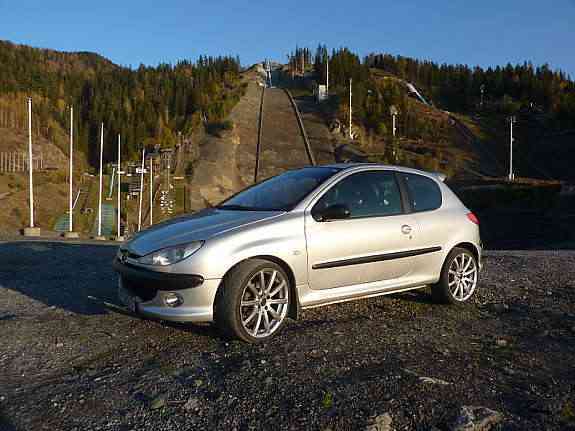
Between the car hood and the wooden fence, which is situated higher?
the wooden fence

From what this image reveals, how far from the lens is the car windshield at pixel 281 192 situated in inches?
198

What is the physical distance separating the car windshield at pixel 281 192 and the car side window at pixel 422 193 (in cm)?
95

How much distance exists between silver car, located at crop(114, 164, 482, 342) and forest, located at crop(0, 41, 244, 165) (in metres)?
71.0

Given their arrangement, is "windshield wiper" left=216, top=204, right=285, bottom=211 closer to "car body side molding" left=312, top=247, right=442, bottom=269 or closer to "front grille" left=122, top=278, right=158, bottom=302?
"car body side molding" left=312, top=247, right=442, bottom=269

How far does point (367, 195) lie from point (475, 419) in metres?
2.81

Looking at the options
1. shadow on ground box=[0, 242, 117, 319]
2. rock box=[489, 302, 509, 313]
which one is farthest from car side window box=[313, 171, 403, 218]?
shadow on ground box=[0, 242, 117, 319]

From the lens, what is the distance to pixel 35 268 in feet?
27.2

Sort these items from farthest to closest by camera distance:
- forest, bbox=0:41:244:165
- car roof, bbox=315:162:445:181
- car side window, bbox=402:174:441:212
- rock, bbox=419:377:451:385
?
forest, bbox=0:41:244:165
car side window, bbox=402:174:441:212
car roof, bbox=315:162:445:181
rock, bbox=419:377:451:385

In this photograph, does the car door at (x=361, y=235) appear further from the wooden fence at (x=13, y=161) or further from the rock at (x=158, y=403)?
the wooden fence at (x=13, y=161)

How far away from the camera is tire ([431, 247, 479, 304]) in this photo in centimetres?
583

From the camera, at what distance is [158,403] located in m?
3.18

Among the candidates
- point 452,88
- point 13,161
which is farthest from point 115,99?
point 452,88

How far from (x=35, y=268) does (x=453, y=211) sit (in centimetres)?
641

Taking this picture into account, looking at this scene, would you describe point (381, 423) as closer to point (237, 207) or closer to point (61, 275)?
point (237, 207)
